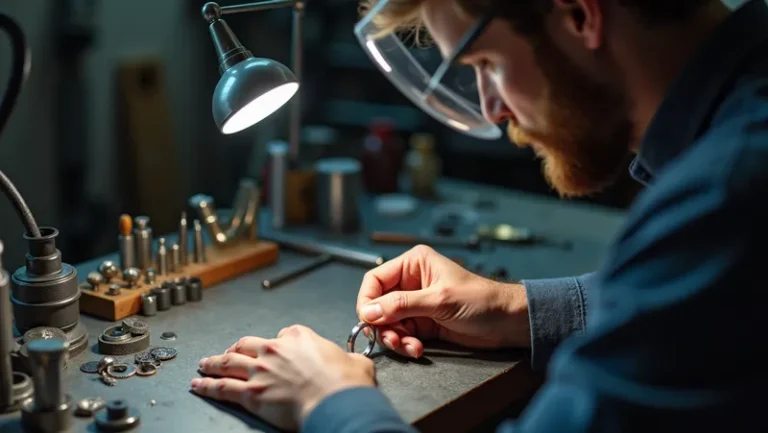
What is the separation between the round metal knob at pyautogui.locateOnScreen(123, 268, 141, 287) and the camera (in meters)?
1.42

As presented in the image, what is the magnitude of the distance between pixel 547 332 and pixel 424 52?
0.46 meters

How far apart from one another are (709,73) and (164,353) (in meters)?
0.79

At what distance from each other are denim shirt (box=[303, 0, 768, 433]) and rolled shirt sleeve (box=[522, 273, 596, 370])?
0.39 meters

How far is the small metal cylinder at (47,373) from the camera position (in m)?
1.00

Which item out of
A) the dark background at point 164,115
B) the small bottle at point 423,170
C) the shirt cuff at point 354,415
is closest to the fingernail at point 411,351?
the shirt cuff at point 354,415

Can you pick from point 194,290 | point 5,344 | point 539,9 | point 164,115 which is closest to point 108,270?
point 194,290

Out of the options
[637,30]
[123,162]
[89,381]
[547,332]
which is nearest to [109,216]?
[123,162]

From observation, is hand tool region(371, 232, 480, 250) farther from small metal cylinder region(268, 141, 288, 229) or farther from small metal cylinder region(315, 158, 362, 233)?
small metal cylinder region(268, 141, 288, 229)

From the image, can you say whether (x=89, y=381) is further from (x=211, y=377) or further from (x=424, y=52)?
(x=424, y=52)

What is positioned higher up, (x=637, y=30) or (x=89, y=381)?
(x=637, y=30)

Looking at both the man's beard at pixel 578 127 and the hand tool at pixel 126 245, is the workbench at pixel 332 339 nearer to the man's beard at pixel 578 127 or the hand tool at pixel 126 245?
the hand tool at pixel 126 245

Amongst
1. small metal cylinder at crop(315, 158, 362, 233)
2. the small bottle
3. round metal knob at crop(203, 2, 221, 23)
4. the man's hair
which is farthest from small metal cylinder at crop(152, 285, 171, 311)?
the small bottle

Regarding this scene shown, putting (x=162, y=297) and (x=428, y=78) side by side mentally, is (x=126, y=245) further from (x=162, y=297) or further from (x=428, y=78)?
(x=428, y=78)

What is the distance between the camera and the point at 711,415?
788 mm
